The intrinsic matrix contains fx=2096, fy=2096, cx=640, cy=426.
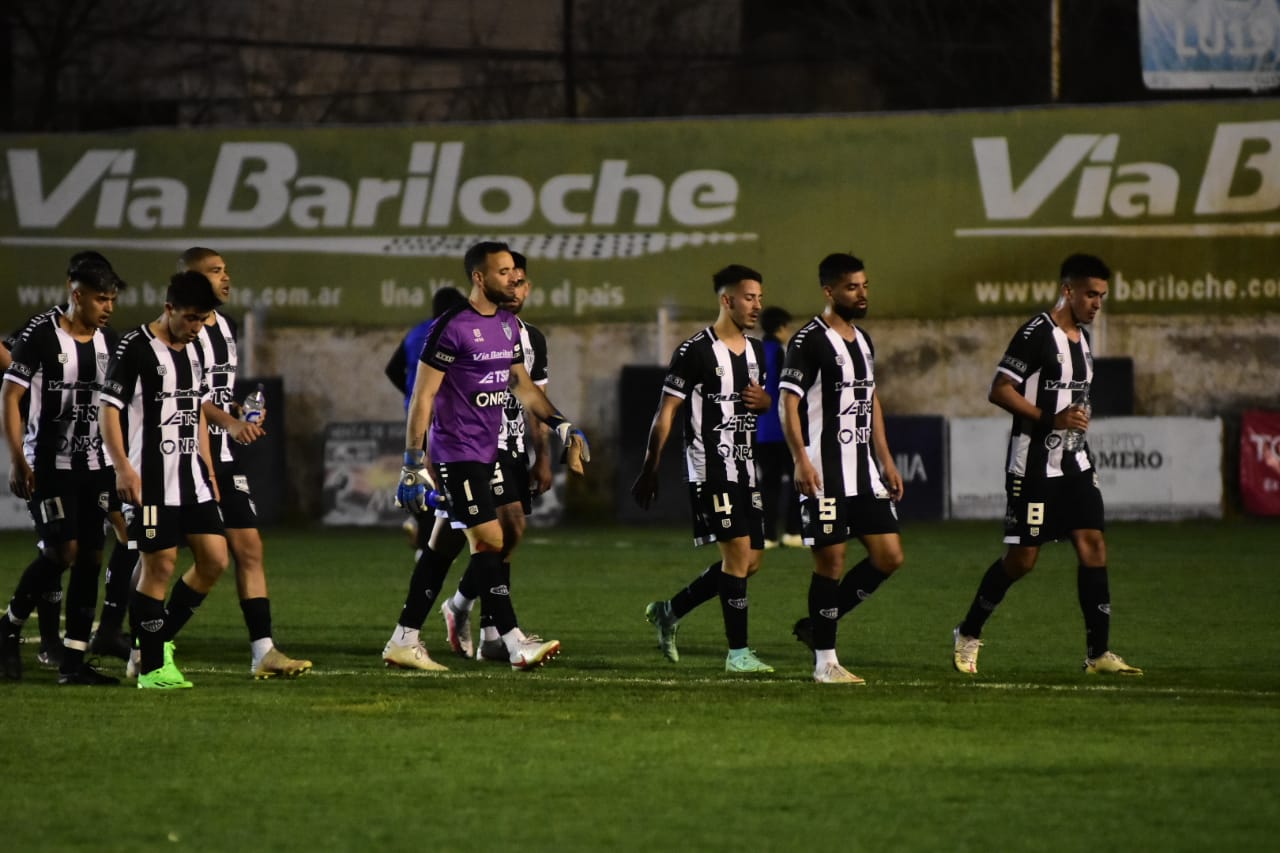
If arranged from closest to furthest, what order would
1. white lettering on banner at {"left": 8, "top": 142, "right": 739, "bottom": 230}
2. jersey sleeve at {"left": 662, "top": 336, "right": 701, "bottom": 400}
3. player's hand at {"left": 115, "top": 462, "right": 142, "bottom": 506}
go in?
player's hand at {"left": 115, "top": 462, "right": 142, "bottom": 506}, jersey sleeve at {"left": 662, "top": 336, "right": 701, "bottom": 400}, white lettering on banner at {"left": 8, "top": 142, "right": 739, "bottom": 230}

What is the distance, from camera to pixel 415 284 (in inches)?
977

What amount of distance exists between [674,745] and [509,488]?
10.0 ft

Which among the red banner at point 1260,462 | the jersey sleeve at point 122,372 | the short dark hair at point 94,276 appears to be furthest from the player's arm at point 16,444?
the red banner at point 1260,462

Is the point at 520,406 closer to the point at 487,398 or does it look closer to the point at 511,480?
the point at 511,480

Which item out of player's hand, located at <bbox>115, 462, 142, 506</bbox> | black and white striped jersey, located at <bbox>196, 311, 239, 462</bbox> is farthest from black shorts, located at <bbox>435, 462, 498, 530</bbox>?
player's hand, located at <bbox>115, 462, 142, 506</bbox>

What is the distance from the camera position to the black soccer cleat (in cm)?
1009

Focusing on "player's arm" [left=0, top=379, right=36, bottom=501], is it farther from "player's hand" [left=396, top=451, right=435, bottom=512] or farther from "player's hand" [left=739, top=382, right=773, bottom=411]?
"player's hand" [left=739, top=382, right=773, bottom=411]

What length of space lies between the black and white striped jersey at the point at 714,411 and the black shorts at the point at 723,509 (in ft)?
0.15

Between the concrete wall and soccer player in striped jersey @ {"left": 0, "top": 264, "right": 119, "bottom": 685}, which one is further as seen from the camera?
the concrete wall

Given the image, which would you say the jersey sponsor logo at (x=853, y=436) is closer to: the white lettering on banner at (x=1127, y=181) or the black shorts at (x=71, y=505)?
the black shorts at (x=71, y=505)

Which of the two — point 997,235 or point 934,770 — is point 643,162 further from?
point 934,770

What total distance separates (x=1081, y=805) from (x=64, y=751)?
12.6 ft

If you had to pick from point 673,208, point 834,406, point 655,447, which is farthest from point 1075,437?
point 673,208

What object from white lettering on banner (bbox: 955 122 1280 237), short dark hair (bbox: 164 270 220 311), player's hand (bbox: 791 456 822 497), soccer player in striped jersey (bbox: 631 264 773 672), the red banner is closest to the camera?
short dark hair (bbox: 164 270 220 311)
